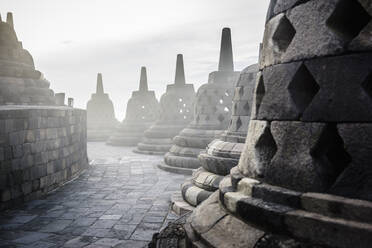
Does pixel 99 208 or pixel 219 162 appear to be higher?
pixel 219 162

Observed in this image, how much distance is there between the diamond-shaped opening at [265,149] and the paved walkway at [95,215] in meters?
2.43

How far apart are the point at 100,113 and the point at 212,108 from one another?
14.9 meters

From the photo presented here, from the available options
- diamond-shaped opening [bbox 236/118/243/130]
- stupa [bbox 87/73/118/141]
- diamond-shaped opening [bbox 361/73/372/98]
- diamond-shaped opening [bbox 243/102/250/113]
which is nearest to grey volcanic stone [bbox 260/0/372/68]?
diamond-shaped opening [bbox 361/73/372/98]

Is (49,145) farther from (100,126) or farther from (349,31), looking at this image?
(100,126)

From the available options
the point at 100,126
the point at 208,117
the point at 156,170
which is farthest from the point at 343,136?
the point at 100,126

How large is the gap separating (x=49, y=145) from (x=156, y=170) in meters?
3.43

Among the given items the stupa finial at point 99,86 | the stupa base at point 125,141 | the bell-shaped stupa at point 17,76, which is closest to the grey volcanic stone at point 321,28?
the bell-shaped stupa at point 17,76

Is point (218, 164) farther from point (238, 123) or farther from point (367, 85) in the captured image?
point (367, 85)

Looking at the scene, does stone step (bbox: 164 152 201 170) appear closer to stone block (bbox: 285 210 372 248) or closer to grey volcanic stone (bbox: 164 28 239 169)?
grey volcanic stone (bbox: 164 28 239 169)

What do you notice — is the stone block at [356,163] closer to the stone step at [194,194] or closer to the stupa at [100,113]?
the stone step at [194,194]

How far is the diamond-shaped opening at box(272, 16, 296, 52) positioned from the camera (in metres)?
1.89

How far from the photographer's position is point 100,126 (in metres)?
22.0

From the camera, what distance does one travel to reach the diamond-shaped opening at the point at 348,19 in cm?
153

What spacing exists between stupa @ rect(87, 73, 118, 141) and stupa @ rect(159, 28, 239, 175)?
13.8 metres
